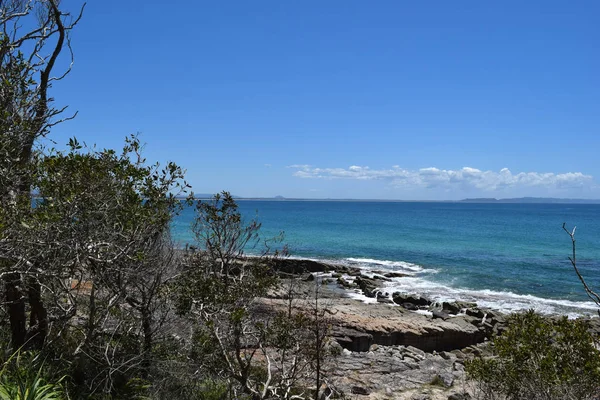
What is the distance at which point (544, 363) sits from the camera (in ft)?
24.4

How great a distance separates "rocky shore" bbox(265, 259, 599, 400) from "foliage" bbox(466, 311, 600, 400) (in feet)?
10.1

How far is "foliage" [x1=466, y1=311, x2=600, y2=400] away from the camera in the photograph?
7.22 metres

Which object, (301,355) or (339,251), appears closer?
(301,355)

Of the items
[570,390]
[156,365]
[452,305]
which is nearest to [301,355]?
[156,365]

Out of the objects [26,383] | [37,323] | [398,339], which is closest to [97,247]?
[26,383]

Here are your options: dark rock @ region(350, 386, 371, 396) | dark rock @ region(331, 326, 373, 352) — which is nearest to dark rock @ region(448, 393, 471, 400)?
dark rock @ region(350, 386, 371, 396)

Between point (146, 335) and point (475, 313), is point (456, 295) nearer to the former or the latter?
point (475, 313)

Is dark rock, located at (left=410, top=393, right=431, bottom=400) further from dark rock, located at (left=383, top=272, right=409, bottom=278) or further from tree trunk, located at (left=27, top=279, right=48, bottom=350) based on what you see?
dark rock, located at (left=383, top=272, right=409, bottom=278)

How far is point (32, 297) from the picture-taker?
804 centimetres

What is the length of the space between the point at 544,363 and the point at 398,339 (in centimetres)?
1326

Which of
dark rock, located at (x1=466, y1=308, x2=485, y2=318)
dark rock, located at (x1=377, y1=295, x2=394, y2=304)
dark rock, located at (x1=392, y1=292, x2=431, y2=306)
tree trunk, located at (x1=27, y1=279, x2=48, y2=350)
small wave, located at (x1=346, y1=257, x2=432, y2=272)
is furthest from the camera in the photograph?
small wave, located at (x1=346, y1=257, x2=432, y2=272)

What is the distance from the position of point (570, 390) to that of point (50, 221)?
7.74 m

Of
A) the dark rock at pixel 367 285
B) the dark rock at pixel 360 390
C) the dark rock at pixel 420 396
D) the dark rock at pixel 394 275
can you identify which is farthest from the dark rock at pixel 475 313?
the dark rock at pixel 360 390

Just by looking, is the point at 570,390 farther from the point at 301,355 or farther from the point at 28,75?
the point at 28,75
